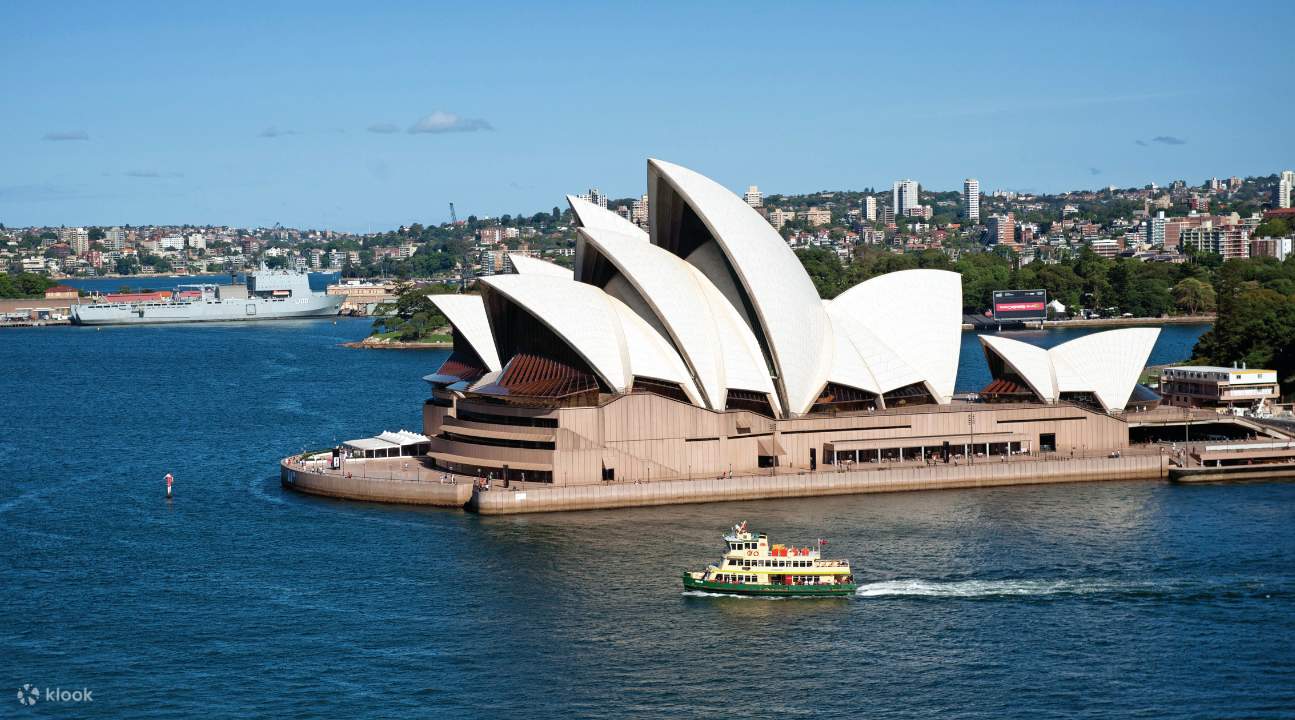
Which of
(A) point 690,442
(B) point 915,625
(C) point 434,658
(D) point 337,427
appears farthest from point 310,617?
(D) point 337,427

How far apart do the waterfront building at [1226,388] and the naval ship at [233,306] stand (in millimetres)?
126155

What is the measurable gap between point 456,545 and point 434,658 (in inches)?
411

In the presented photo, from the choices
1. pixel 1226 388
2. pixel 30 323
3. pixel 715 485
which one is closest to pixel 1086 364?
pixel 1226 388

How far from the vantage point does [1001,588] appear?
38312 millimetres

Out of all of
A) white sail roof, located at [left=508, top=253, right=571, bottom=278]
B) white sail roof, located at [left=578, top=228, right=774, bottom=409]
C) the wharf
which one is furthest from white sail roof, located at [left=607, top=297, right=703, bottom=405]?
the wharf

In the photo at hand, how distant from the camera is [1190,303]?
141875 mm

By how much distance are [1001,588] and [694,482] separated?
13.7 metres

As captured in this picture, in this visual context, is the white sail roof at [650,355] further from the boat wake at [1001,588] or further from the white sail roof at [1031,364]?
the boat wake at [1001,588]

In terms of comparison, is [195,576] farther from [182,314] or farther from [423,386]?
[182,314]

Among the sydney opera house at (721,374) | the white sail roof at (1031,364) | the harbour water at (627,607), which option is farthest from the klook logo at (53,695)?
the white sail roof at (1031,364)

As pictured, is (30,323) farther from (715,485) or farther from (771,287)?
(715,485)

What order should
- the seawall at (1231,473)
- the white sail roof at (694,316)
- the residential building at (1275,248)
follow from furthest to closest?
the residential building at (1275,248)
the seawall at (1231,473)
the white sail roof at (694,316)

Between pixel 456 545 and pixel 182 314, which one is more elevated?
pixel 182 314

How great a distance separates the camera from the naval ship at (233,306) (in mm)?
168000
